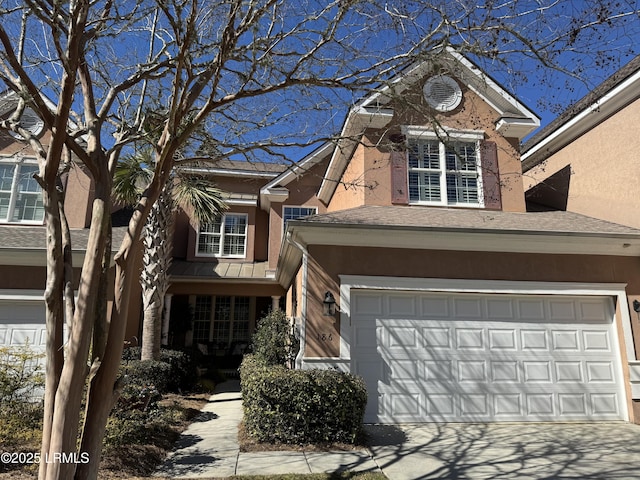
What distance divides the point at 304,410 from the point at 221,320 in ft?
39.7

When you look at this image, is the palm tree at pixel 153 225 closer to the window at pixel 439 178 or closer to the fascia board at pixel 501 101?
the window at pixel 439 178

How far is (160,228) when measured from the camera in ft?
39.8

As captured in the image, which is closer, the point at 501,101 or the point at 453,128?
the point at 453,128

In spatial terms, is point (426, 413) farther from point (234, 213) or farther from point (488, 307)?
point (234, 213)

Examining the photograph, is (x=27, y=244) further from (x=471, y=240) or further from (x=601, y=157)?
(x=601, y=157)

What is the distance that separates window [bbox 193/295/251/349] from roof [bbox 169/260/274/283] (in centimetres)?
207

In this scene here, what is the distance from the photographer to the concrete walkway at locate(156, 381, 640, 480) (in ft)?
A: 19.3

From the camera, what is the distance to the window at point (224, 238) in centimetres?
1758

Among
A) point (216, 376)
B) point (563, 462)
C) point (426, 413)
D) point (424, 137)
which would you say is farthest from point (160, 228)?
point (563, 462)

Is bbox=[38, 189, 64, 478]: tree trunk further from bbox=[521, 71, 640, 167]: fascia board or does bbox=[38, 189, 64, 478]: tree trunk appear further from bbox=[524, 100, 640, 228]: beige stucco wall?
bbox=[524, 100, 640, 228]: beige stucco wall

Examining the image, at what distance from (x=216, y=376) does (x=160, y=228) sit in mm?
5977

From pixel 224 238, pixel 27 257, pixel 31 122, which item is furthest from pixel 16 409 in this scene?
pixel 224 238

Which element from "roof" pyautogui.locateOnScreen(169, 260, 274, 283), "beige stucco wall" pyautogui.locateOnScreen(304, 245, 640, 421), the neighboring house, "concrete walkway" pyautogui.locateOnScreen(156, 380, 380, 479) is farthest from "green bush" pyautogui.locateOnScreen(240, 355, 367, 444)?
"roof" pyautogui.locateOnScreen(169, 260, 274, 283)

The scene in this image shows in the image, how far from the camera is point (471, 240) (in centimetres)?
893
